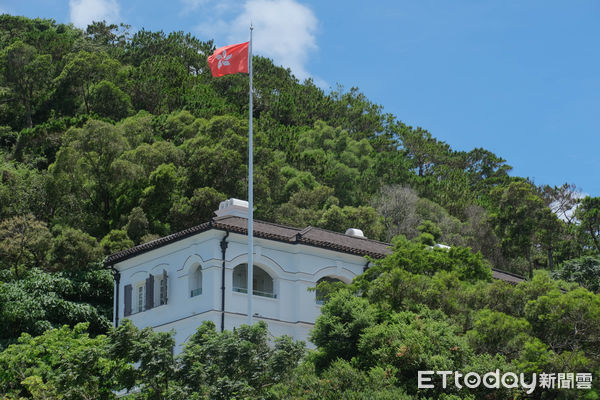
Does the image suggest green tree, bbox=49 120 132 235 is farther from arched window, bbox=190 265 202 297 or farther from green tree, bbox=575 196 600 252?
green tree, bbox=575 196 600 252

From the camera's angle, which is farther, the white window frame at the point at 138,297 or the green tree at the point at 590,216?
the green tree at the point at 590,216

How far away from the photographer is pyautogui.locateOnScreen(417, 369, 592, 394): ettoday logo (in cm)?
2236

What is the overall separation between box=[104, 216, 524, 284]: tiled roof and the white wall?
1.03ft

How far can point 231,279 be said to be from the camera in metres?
29.5

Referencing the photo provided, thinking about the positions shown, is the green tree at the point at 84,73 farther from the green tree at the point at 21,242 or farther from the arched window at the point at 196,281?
the arched window at the point at 196,281

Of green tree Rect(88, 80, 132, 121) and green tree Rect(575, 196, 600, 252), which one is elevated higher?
green tree Rect(88, 80, 132, 121)

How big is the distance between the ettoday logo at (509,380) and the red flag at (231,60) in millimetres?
11649

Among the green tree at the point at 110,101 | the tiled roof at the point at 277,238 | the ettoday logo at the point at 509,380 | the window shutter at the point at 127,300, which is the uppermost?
the green tree at the point at 110,101

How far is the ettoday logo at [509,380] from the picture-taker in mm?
22359

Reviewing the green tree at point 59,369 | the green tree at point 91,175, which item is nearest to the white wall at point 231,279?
the green tree at point 59,369

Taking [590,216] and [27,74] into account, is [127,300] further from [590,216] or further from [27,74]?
[27,74]

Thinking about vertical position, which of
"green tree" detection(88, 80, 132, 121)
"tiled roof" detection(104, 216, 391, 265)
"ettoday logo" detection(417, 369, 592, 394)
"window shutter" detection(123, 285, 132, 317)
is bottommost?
"ettoday logo" detection(417, 369, 592, 394)

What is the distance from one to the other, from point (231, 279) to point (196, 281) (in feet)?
5.36

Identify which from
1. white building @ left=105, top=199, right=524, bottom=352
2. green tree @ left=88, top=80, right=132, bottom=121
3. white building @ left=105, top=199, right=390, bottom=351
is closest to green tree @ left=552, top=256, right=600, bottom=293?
white building @ left=105, top=199, right=524, bottom=352
